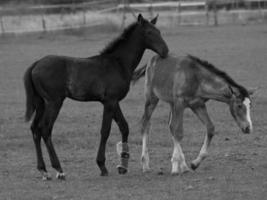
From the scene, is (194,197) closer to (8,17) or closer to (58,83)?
(58,83)

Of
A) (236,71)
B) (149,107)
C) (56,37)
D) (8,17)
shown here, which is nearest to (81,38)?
(56,37)

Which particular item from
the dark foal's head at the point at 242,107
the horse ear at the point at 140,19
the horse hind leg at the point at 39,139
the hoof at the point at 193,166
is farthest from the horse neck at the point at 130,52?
the hoof at the point at 193,166

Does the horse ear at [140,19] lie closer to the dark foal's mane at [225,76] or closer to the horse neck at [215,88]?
the dark foal's mane at [225,76]

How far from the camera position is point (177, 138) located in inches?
440

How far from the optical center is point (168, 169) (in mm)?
11375

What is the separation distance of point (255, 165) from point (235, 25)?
34736 mm

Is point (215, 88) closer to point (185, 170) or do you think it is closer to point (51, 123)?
point (185, 170)

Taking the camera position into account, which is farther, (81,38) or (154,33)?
(81,38)

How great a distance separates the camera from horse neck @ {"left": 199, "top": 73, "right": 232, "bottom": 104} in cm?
1097

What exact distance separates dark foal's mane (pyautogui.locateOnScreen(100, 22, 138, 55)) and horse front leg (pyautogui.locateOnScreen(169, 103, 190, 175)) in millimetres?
1226

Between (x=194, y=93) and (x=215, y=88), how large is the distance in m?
0.31

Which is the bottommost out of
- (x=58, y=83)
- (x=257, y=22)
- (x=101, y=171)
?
(x=257, y=22)

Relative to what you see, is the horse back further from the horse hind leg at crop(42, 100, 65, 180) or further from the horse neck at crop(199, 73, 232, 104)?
the horse neck at crop(199, 73, 232, 104)

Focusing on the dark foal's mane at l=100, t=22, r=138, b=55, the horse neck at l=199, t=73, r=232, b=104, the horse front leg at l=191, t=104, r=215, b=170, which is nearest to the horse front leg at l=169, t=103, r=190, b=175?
the horse front leg at l=191, t=104, r=215, b=170
